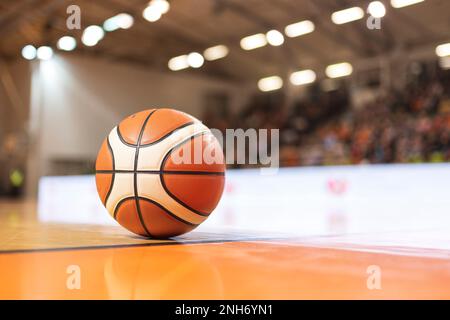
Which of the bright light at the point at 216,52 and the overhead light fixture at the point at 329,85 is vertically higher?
the bright light at the point at 216,52

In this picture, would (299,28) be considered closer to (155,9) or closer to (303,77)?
(303,77)

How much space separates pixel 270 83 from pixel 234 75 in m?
1.64

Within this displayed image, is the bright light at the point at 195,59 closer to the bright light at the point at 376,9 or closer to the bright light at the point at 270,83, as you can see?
the bright light at the point at 270,83

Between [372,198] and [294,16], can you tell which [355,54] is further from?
[372,198]

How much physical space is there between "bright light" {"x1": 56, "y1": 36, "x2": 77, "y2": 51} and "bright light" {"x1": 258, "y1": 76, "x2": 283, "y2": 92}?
6.56 metres

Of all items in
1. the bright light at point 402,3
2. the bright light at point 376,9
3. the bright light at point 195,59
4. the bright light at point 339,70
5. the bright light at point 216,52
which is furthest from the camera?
the bright light at point 195,59

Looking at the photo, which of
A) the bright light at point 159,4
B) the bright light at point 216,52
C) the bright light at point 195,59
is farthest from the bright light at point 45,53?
the bright light at point 159,4

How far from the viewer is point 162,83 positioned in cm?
1927

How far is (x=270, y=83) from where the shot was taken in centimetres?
1845

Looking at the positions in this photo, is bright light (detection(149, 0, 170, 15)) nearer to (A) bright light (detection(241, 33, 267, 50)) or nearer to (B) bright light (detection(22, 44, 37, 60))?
(A) bright light (detection(241, 33, 267, 50))

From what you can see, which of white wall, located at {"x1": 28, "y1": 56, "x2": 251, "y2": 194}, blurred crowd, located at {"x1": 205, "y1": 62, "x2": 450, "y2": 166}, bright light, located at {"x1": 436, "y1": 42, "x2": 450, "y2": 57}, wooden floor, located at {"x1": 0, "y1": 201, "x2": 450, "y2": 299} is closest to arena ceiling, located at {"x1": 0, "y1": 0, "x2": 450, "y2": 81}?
bright light, located at {"x1": 436, "y1": 42, "x2": 450, "y2": 57}

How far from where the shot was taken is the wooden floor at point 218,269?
1.39 m

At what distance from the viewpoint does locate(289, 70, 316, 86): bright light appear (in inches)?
669

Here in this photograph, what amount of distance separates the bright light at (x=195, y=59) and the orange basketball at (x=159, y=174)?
1510 cm
